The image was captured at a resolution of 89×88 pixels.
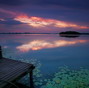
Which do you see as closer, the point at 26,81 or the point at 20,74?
the point at 20,74

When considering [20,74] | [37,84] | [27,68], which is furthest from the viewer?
[37,84]

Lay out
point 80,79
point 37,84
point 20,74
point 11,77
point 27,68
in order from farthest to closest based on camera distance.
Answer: point 80,79, point 37,84, point 27,68, point 20,74, point 11,77

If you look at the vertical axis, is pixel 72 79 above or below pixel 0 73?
below

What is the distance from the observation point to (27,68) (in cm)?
673

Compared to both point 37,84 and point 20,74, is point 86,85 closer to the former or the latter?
point 37,84

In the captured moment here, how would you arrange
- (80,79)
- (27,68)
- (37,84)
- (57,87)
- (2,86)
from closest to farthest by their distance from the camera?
1. (2,86)
2. (27,68)
3. (57,87)
4. (37,84)
5. (80,79)

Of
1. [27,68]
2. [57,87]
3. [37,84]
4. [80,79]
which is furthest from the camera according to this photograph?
[80,79]

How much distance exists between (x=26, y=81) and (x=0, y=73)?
375 cm

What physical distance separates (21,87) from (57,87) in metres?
3.05

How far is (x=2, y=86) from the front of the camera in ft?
14.7

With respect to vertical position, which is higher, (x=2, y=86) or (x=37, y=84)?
(x=2, y=86)

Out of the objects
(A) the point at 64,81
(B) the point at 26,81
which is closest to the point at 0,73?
(B) the point at 26,81

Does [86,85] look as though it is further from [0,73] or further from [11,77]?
[0,73]

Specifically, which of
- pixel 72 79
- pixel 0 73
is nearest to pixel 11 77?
pixel 0 73
